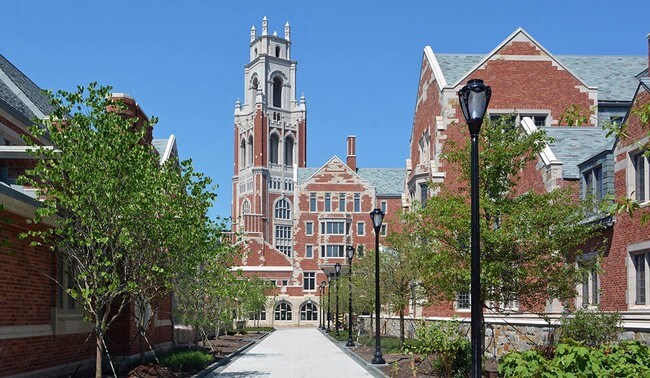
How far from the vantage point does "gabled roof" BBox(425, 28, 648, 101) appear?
41.1 m

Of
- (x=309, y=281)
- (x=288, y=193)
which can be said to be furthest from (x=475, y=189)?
(x=288, y=193)

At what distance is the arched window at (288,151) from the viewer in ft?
435

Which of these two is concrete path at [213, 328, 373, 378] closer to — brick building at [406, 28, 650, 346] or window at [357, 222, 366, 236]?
brick building at [406, 28, 650, 346]

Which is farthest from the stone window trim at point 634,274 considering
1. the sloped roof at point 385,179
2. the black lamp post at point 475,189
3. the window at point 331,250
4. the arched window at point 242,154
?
the arched window at point 242,154

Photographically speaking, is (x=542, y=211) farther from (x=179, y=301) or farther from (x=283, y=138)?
(x=283, y=138)

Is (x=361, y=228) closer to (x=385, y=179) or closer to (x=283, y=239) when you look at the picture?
(x=385, y=179)

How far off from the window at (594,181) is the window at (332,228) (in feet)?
219

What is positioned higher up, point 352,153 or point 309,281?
point 352,153

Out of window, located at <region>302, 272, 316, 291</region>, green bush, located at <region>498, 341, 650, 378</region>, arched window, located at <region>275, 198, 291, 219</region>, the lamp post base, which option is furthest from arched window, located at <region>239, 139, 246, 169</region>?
green bush, located at <region>498, 341, 650, 378</region>

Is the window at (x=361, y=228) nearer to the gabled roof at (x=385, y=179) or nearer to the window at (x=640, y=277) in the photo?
the gabled roof at (x=385, y=179)

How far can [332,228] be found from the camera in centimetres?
9275

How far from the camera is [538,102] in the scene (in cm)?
4034

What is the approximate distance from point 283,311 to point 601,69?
2189 inches

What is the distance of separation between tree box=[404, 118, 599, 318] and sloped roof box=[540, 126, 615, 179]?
8077 mm
